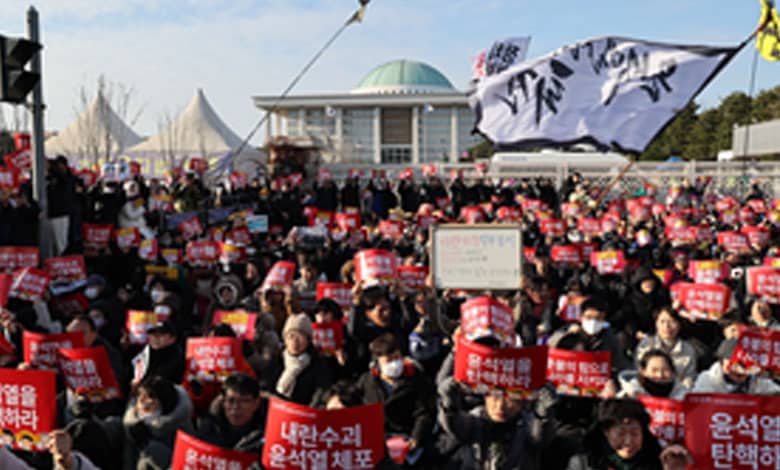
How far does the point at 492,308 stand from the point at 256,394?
1.52 metres

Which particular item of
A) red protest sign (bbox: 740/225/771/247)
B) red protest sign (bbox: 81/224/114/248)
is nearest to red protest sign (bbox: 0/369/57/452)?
red protest sign (bbox: 81/224/114/248)

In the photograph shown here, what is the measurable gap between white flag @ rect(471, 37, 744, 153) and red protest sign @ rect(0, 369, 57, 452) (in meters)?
4.12

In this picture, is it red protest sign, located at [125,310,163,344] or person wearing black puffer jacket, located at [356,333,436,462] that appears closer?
person wearing black puffer jacket, located at [356,333,436,462]

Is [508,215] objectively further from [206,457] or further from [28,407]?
[206,457]

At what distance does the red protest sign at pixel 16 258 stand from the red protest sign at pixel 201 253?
2088 millimetres

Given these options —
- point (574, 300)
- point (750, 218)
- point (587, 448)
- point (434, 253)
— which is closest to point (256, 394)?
point (587, 448)

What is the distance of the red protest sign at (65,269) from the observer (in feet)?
23.9

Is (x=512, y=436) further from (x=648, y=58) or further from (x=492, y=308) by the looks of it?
(x=648, y=58)

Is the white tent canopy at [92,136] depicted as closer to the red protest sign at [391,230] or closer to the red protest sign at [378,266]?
the red protest sign at [391,230]

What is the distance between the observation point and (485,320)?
467cm

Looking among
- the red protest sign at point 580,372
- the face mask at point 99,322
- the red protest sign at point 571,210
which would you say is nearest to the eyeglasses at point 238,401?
the red protest sign at point 580,372

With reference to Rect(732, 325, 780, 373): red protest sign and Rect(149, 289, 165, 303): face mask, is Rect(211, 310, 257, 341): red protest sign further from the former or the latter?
Rect(732, 325, 780, 373): red protest sign

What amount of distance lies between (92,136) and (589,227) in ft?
61.0

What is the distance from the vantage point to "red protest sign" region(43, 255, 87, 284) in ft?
23.9
